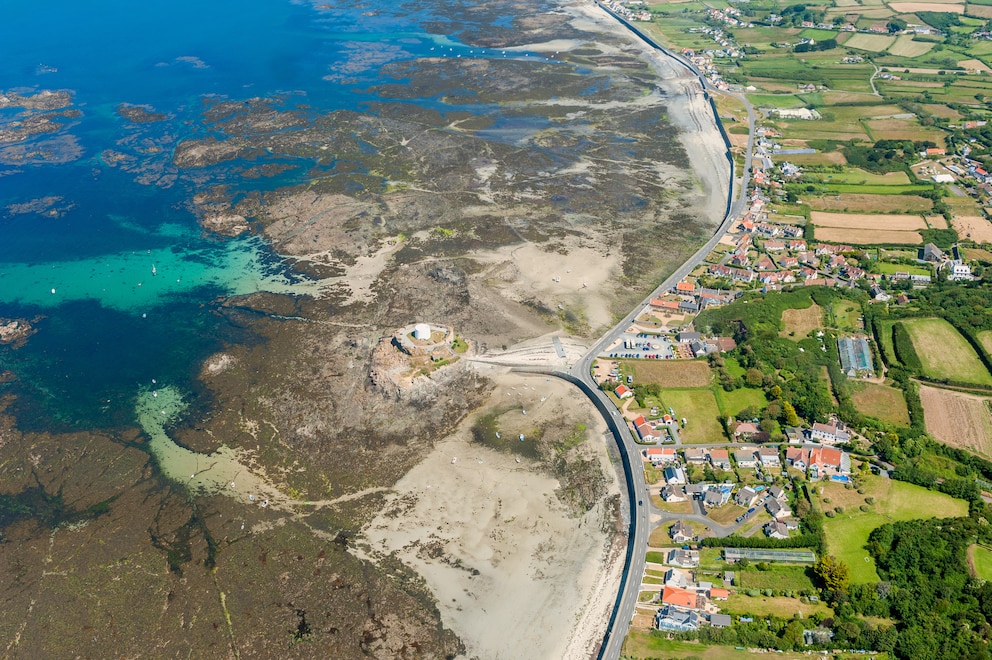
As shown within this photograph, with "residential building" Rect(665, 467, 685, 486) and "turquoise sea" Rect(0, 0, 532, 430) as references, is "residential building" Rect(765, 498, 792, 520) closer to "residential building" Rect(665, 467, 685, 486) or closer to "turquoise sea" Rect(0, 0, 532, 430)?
"residential building" Rect(665, 467, 685, 486)

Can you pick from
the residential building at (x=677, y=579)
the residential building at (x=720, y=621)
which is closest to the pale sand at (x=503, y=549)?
the residential building at (x=677, y=579)

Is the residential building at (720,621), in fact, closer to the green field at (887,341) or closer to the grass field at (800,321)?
the grass field at (800,321)

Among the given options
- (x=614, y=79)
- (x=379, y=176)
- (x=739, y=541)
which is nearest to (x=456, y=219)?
(x=379, y=176)

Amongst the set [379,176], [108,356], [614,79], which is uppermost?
[614,79]

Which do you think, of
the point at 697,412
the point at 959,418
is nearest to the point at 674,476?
the point at 697,412

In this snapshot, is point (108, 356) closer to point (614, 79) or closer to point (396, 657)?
point (396, 657)

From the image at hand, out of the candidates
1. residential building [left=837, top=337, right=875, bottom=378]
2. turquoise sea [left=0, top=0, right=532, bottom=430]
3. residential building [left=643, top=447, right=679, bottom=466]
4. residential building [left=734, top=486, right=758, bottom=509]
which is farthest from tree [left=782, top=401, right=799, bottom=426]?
turquoise sea [left=0, top=0, right=532, bottom=430]

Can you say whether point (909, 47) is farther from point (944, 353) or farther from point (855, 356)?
point (855, 356)
